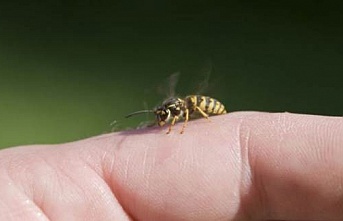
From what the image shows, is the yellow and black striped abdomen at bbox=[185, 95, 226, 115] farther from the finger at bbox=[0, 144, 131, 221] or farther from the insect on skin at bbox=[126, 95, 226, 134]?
the finger at bbox=[0, 144, 131, 221]

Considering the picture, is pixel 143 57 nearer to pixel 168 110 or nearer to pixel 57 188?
pixel 168 110

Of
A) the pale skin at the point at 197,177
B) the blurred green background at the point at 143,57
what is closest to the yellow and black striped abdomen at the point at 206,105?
the pale skin at the point at 197,177

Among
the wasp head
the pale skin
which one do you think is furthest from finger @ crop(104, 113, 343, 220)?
the wasp head

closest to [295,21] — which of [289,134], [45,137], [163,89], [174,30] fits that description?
[174,30]

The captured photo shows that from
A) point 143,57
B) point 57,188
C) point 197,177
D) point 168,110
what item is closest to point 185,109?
point 168,110

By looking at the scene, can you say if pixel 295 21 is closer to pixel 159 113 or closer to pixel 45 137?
pixel 45 137

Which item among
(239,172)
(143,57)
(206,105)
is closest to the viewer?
(239,172)

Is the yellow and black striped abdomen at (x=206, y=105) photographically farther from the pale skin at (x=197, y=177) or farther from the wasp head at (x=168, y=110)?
the pale skin at (x=197, y=177)
